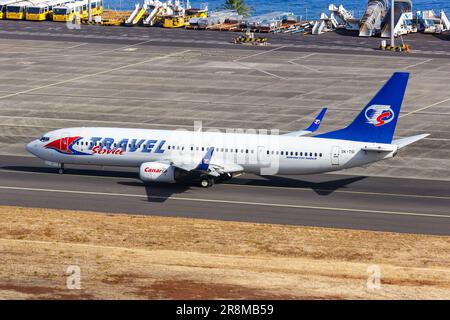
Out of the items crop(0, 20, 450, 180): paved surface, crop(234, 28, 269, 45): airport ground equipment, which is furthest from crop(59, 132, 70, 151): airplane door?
crop(234, 28, 269, 45): airport ground equipment

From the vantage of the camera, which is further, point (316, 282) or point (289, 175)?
point (289, 175)

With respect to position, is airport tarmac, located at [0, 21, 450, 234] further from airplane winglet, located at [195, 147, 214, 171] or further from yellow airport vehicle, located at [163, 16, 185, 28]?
yellow airport vehicle, located at [163, 16, 185, 28]

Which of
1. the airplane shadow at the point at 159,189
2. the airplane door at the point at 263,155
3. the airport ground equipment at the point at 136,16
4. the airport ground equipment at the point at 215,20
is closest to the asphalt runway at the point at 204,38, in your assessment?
the airport ground equipment at the point at 136,16

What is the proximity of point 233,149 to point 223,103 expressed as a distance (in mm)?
37755

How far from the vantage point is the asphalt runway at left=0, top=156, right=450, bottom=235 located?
231 ft

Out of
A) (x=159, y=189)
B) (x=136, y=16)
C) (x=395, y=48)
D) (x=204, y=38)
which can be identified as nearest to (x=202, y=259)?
(x=159, y=189)

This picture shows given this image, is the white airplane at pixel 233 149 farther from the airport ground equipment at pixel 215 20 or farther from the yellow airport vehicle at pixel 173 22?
the yellow airport vehicle at pixel 173 22

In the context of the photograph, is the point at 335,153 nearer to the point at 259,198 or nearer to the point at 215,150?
the point at 259,198

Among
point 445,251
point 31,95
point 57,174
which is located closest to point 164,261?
point 445,251

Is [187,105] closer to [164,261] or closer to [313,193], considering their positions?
[313,193]

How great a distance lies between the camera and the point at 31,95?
119m

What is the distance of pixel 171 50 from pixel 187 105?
132ft

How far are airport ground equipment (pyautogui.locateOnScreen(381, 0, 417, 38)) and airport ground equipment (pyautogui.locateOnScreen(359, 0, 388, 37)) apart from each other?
3.98 ft
